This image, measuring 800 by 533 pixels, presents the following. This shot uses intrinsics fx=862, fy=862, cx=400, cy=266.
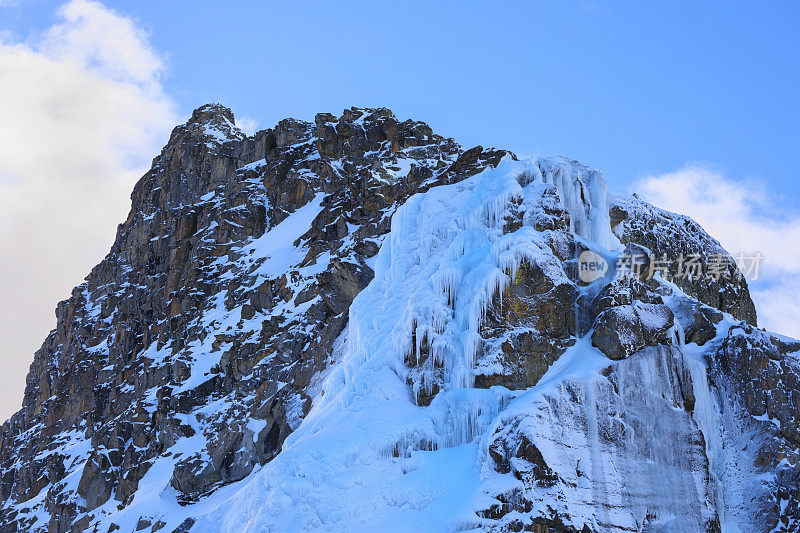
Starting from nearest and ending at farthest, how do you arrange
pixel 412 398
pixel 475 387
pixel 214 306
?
pixel 475 387
pixel 412 398
pixel 214 306

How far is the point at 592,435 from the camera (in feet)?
88.6

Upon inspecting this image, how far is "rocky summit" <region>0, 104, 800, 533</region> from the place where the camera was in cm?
2684

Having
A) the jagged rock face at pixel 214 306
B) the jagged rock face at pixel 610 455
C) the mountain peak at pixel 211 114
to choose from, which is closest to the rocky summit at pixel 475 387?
the jagged rock face at pixel 610 455

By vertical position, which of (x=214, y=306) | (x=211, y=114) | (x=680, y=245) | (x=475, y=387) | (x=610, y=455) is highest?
(x=211, y=114)

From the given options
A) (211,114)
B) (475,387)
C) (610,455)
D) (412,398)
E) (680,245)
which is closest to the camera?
(610,455)

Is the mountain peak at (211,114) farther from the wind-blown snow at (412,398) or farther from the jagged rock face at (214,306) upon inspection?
the wind-blown snow at (412,398)

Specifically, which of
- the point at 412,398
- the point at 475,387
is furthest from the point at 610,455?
the point at 412,398

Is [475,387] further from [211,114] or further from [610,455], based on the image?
[211,114]

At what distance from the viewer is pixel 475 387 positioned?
29891 millimetres

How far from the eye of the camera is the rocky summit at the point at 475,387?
88.1 ft

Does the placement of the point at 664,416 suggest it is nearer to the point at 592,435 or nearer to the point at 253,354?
the point at 592,435

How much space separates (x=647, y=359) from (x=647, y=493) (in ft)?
14.9

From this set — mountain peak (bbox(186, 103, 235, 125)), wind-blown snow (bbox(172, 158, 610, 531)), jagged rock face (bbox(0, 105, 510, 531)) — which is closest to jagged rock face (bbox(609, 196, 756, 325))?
wind-blown snow (bbox(172, 158, 610, 531))

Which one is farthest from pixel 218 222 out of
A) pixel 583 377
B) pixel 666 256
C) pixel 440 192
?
pixel 583 377
